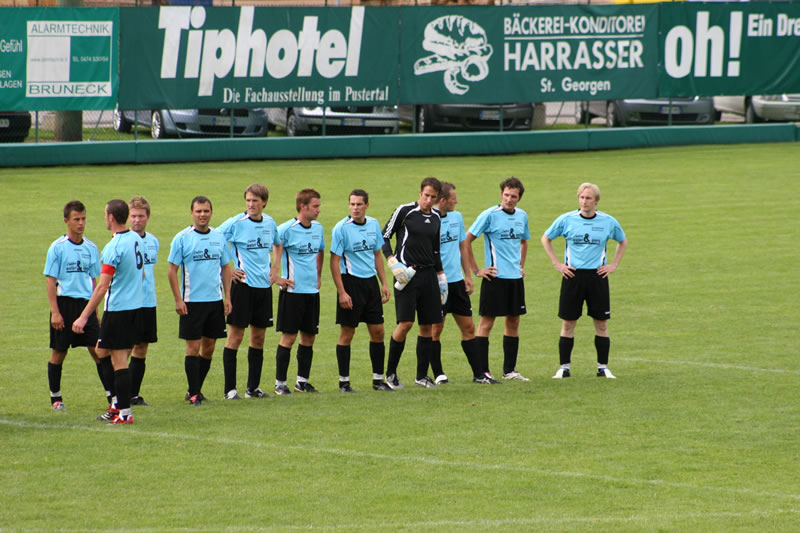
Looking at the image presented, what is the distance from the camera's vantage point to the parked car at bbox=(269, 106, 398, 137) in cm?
2686

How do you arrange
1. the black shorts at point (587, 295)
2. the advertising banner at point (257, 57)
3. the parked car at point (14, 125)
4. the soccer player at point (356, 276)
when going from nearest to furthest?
1. the soccer player at point (356, 276)
2. the black shorts at point (587, 295)
3. the parked car at point (14, 125)
4. the advertising banner at point (257, 57)

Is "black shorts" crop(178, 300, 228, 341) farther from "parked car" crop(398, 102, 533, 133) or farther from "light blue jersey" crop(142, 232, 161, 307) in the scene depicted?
"parked car" crop(398, 102, 533, 133)

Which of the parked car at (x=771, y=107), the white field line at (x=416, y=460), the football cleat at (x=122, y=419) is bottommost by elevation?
the white field line at (x=416, y=460)

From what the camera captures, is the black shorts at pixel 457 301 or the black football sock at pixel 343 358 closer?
the black football sock at pixel 343 358

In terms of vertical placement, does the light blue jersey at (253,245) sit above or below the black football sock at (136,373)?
above

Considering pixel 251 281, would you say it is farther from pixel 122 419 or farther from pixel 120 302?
pixel 122 419

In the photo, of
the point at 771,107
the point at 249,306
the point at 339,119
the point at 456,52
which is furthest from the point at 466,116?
the point at 249,306

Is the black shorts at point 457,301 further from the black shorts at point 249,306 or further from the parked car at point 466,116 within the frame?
the parked car at point 466,116

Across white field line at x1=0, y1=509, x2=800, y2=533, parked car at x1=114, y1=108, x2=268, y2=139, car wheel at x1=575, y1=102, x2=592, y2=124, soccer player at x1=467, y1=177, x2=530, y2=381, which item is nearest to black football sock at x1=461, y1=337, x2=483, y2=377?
soccer player at x1=467, y1=177, x2=530, y2=381

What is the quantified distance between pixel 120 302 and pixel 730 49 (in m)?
23.8

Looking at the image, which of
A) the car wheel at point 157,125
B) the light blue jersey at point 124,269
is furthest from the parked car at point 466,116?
the light blue jersey at point 124,269

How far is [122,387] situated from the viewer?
382 inches

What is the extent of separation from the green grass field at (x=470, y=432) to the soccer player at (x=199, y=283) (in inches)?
21.5

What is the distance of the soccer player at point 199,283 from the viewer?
1055 centimetres
